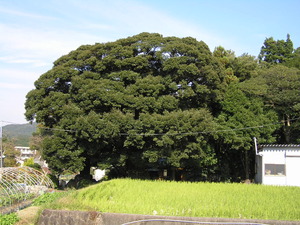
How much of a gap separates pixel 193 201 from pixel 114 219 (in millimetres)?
2631

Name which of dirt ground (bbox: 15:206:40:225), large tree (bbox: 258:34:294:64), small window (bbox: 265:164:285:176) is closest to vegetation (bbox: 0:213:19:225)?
dirt ground (bbox: 15:206:40:225)

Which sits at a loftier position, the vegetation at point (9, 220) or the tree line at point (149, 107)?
the tree line at point (149, 107)

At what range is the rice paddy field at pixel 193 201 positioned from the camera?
768cm

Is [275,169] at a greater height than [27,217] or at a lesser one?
greater

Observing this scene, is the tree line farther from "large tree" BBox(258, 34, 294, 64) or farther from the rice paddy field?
"large tree" BBox(258, 34, 294, 64)

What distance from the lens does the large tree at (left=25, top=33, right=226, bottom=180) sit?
15.3 m

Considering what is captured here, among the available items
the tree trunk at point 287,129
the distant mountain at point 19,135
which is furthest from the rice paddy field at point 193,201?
the distant mountain at point 19,135

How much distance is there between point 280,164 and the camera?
15039mm

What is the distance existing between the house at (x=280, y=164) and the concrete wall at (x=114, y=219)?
880 centimetres

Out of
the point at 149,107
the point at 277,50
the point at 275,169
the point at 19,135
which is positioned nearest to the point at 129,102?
the point at 149,107

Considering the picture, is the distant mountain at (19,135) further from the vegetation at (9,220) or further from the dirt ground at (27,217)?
the vegetation at (9,220)

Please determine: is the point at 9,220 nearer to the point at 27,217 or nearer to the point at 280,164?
the point at 27,217

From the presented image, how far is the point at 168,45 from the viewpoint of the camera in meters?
16.5

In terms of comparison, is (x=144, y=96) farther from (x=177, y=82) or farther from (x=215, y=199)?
(x=215, y=199)
